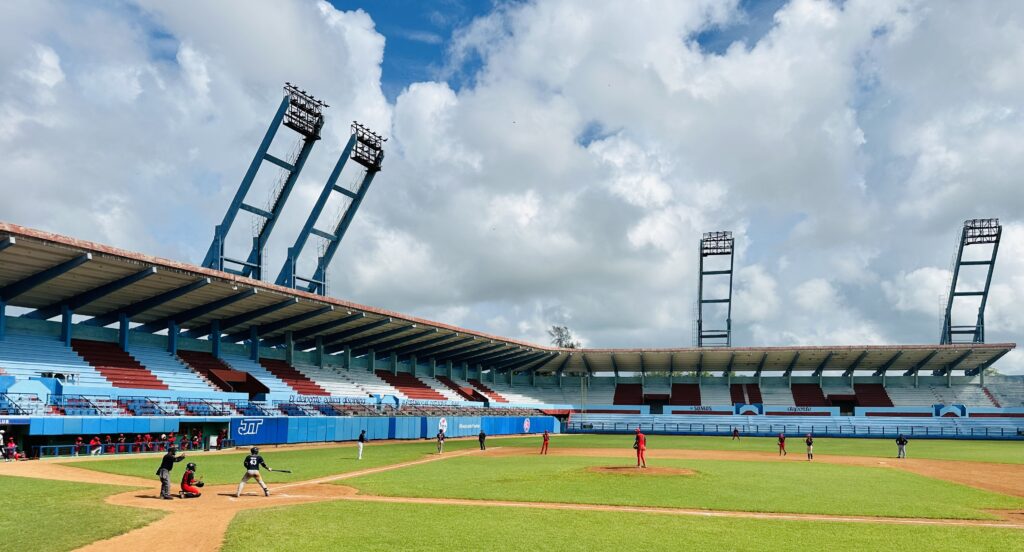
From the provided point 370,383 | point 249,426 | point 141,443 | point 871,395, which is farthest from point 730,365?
point 141,443

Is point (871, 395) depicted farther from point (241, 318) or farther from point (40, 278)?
point (40, 278)

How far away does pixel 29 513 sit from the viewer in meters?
17.5

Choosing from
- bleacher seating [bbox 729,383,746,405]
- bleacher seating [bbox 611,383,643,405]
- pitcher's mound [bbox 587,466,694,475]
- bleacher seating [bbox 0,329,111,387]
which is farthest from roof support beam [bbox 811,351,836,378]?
bleacher seating [bbox 0,329,111,387]

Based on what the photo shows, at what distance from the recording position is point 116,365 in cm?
4741

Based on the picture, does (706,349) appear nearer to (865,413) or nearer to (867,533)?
(865,413)

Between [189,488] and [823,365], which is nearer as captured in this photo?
[189,488]

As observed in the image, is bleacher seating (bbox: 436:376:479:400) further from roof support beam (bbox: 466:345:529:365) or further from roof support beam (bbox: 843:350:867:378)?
roof support beam (bbox: 843:350:867:378)

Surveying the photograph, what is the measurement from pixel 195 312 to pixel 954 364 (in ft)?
279

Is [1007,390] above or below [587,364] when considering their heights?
below

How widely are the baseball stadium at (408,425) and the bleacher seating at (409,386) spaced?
0.44 meters

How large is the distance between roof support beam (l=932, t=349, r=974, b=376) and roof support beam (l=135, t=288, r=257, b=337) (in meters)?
78.0

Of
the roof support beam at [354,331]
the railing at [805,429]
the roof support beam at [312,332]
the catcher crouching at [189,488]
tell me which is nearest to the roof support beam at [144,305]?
the roof support beam at [312,332]

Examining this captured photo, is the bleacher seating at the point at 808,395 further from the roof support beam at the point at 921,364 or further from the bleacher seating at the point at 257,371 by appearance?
the bleacher seating at the point at 257,371

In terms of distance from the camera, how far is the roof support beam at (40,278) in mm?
38719
